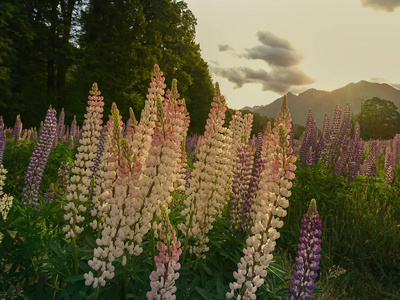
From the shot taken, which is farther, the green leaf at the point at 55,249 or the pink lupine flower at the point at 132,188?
the green leaf at the point at 55,249

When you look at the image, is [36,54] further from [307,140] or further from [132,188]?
[132,188]

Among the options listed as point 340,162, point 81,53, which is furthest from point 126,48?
point 340,162

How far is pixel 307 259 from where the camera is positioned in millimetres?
2643

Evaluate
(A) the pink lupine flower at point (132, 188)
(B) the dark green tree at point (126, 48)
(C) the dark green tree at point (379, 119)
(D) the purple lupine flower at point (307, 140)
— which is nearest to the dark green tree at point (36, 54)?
(B) the dark green tree at point (126, 48)

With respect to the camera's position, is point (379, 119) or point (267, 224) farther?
point (379, 119)

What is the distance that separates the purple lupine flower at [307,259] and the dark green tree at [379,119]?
48.4 meters

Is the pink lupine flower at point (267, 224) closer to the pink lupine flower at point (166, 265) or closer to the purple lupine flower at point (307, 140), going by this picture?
the pink lupine flower at point (166, 265)

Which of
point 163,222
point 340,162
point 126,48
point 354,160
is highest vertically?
point 126,48

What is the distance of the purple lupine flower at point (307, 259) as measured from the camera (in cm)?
258

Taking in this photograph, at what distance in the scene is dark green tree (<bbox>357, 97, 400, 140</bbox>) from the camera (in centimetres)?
4772

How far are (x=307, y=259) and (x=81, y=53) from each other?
23814mm

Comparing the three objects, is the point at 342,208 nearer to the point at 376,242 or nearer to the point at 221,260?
the point at 376,242

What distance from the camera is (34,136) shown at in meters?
10.9

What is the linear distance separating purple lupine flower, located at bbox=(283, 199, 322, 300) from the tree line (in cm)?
2053
